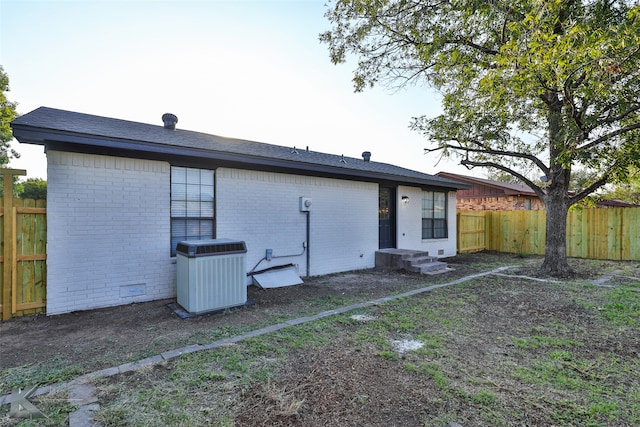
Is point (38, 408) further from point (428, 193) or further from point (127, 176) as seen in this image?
point (428, 193)

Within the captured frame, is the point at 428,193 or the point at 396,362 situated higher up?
the point at 428,193

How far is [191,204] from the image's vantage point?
18.3 ft

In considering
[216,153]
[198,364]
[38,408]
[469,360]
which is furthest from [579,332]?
[216,153]

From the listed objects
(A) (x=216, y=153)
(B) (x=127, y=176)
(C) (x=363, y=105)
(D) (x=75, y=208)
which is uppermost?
(C) (x=363, y=105)

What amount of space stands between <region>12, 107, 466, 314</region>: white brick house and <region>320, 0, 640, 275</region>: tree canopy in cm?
275

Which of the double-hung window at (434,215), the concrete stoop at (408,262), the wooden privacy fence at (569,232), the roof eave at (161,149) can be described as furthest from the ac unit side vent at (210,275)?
the wooden privacy fence at (569,232)

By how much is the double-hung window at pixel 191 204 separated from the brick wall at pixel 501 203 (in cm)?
1601

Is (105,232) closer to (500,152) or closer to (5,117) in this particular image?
(500,152)

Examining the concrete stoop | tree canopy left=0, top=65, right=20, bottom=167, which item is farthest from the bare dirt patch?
tree canopy left=0, top=65, right=20, bottom=167

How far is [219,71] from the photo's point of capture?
765cm

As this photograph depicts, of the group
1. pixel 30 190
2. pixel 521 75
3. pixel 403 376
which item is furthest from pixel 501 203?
pixel 30 190

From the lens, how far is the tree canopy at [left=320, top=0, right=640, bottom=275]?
453 centimetres

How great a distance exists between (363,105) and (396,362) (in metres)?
A: 7.97

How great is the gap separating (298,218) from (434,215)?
5483mm
